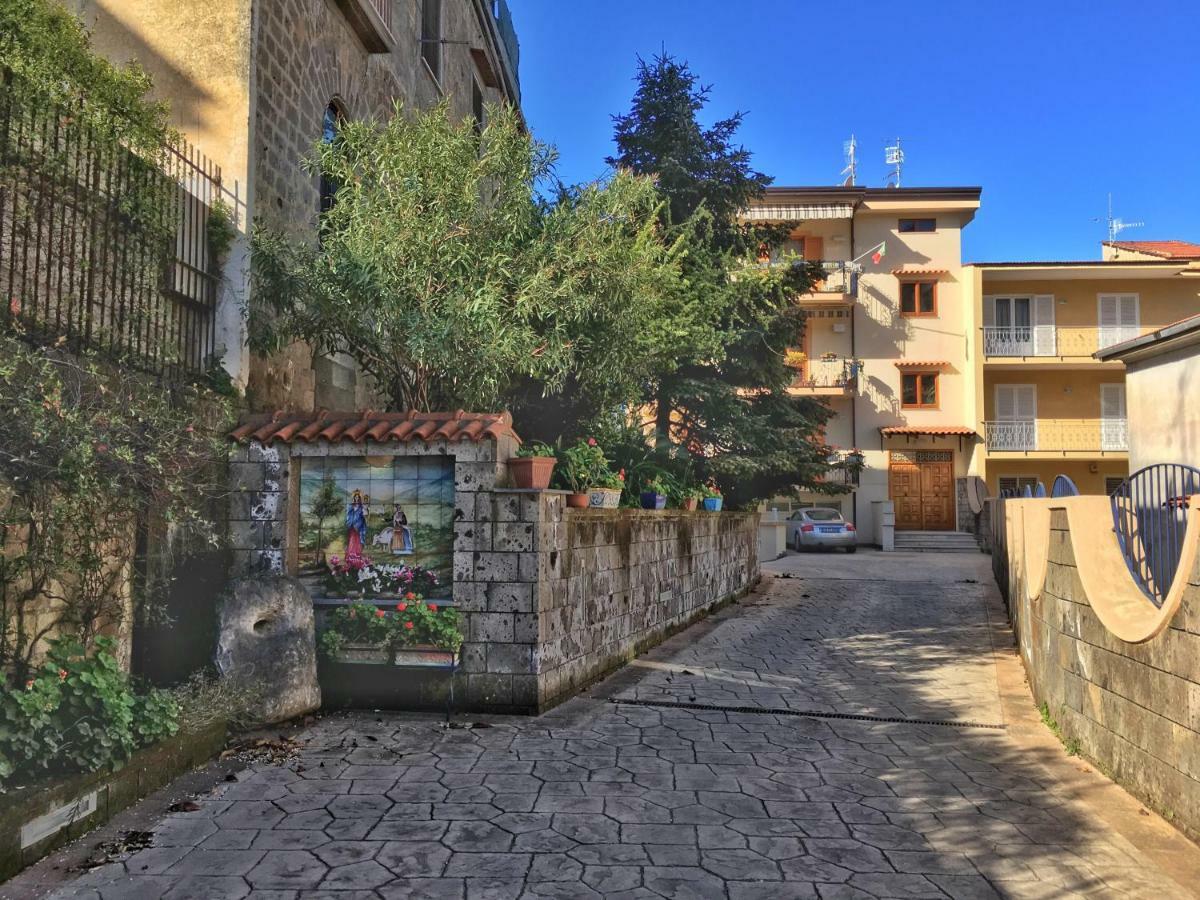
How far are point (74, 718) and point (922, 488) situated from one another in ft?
93.4

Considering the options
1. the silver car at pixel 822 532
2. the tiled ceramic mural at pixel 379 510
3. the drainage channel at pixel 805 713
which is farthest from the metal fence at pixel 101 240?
the silver car at pixel 822 532

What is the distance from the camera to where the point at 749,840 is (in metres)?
4.26

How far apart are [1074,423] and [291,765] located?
2889 cm

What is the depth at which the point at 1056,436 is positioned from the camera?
28.7 m

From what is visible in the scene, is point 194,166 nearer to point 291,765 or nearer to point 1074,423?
point 291,765

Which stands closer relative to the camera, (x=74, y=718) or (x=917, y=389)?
(x=74, y=718)

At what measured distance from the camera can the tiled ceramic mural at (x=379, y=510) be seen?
22.6ft

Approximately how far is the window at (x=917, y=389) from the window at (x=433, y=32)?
2092cm

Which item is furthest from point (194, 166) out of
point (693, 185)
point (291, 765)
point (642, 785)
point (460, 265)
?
point (693, 185)

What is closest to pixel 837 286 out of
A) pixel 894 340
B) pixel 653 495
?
pixel 894 340

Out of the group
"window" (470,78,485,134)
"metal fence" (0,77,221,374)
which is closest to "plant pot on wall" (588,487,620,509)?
"metal fence" (0,77,221,374)

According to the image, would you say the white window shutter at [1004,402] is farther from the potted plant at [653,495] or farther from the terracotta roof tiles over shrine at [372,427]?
the terracotta roof tiles over shrine at [372,427]

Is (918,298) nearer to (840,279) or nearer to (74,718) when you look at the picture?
(840,279)

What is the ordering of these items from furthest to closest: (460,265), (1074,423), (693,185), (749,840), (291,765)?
(1074,423) → (693,185) → (460,265) → (291,765) → (749,840)
